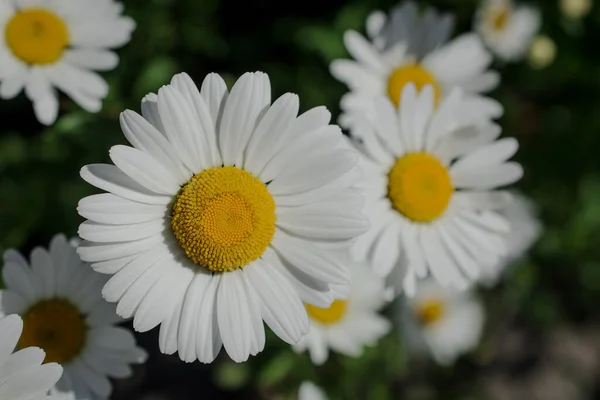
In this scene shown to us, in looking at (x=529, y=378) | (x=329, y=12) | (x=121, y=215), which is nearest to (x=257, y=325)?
(x=121, y=215)

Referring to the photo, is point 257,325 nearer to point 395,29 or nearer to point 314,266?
point 314,266

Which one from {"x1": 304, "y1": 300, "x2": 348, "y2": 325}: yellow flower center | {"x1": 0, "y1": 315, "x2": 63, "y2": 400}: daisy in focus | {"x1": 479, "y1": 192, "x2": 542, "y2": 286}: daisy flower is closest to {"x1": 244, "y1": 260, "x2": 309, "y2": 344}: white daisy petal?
{"x1": 0, "y1": 315, "x2": 63, "y2": 400}: daisy in focus

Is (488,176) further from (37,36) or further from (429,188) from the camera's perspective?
(37,36)

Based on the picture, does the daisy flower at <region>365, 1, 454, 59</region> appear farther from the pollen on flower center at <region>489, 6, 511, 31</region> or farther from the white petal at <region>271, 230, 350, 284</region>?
the white petal at <region>271, 230, 350, 284</region>

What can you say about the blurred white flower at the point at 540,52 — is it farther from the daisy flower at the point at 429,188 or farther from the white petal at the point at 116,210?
the white petal at the point at 116,210

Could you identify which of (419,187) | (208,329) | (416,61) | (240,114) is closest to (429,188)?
(419,187)
